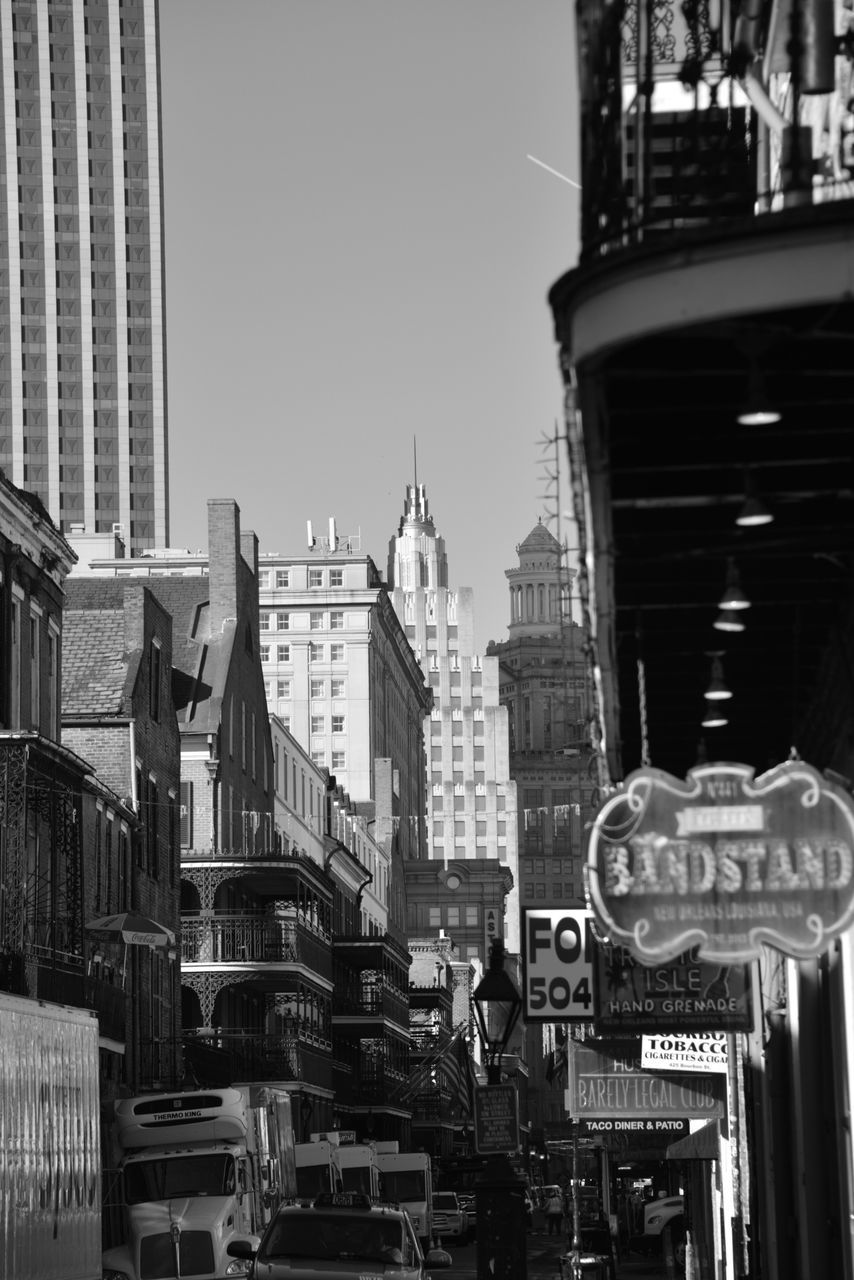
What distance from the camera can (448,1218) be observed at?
6856 centimetres

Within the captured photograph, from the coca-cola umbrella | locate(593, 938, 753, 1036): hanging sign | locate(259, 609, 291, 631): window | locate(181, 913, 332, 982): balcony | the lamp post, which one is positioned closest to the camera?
locate(593, 938, 753, 1036): hanging sign

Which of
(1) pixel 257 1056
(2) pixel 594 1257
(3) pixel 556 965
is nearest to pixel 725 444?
(3) pixel 556 965

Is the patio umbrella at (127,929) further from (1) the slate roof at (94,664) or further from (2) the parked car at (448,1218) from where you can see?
(2) the parked car at (448,1218)

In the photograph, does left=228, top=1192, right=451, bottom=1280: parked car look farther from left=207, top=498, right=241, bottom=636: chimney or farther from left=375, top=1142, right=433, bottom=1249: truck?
left=207, top=498, right=241, bottom=636: chimney

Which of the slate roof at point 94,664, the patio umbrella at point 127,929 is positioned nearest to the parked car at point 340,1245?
the patio umbrella at point 127,929

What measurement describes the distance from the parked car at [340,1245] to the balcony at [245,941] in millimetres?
37517

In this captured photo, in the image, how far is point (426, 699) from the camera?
175 metres

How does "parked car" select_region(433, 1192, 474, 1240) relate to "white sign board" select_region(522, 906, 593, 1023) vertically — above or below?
below

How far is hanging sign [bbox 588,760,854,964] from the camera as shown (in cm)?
1007

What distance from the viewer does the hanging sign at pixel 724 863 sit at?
396 inches

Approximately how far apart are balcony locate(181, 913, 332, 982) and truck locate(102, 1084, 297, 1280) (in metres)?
27.5

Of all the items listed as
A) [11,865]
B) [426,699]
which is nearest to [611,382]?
[11,865]

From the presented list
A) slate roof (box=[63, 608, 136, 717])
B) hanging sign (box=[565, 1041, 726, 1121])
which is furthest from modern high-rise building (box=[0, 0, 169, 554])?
hanging sign (box=[565, 1041, 726, 1121])

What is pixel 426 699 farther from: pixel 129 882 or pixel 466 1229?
pixel 129 882
